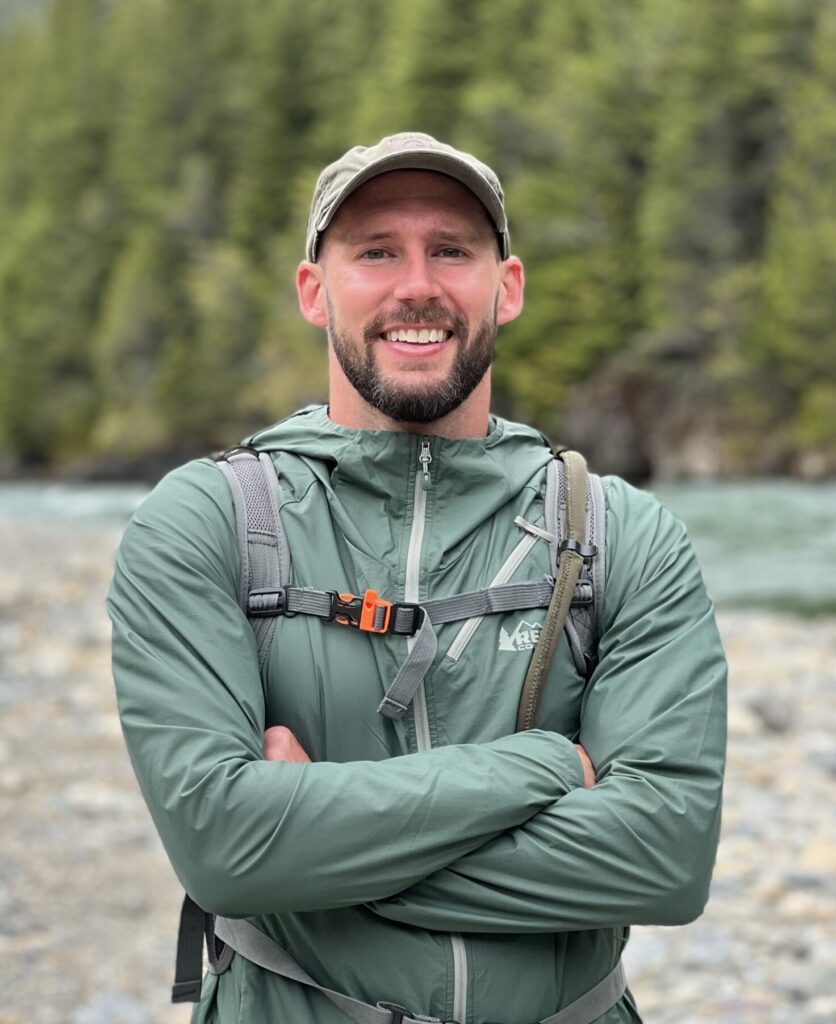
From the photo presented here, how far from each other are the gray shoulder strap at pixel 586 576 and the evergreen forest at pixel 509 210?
33.7 meters

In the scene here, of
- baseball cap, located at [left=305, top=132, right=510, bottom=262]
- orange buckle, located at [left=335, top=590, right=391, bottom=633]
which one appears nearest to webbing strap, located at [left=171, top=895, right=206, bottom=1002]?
orange buckle, located at [left=335, top=590, right=391, bottom=633]

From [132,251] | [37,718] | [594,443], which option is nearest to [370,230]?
[37,718]

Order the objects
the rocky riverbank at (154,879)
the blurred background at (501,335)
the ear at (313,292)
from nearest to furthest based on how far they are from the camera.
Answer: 1. the ear at (313,292)
2. the rocky riverbank at (154,879)
3. the blurred background at (501,335)

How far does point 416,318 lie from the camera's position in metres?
2.40

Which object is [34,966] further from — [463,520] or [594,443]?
[594,443]

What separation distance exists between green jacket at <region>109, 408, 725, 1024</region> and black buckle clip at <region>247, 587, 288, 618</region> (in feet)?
0.10

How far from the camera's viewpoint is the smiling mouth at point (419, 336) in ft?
7.91

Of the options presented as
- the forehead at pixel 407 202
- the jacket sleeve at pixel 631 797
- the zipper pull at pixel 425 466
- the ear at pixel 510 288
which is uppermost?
the forehead at pixel 407 202

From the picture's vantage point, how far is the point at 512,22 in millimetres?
49406

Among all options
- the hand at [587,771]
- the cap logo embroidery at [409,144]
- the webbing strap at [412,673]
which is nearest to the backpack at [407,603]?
the webbing strap at [412,673]

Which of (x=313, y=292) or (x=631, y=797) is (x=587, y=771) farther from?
(x=313, y=292)

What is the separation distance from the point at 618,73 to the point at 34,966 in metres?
41.7

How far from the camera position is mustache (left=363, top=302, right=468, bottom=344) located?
240 centimetres

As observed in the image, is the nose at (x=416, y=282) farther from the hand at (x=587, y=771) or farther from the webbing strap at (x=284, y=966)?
the webbing strap at (x=284, y=966)
